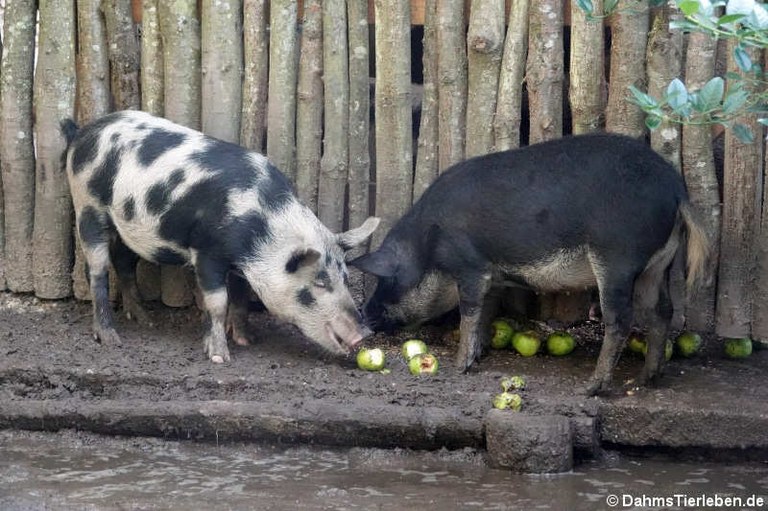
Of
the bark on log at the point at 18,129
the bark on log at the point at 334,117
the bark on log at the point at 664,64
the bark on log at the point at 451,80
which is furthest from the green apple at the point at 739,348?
the bark on log at the point at 18,129

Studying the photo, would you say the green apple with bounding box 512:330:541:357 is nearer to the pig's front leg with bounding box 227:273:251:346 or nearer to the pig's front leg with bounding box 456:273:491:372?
the pig's front leg with bounding box 456:273:491:372

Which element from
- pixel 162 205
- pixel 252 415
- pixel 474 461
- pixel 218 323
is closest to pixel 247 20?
pixel 162 205

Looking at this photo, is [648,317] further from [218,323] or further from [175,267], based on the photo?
[175,267]

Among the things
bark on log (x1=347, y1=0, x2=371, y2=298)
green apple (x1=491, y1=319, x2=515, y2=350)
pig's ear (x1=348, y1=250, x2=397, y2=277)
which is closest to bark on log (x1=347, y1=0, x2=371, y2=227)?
bark on log (x1=347, y1=0, x2=371, y2=298)

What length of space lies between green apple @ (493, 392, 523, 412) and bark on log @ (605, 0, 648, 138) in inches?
70.3

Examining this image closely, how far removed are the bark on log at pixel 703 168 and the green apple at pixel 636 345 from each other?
1.22ft

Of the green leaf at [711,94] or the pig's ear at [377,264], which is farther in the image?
the pig's ear at [377,264]

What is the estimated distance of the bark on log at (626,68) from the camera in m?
6.75

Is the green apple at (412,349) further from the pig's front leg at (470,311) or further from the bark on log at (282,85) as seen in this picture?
the bark on log at (282,85)

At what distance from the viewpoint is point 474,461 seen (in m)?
5.93

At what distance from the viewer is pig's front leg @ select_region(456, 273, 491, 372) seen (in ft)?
22.0

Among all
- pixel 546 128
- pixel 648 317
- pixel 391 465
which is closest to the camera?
pixel 391 465

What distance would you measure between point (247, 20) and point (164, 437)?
2.72 m

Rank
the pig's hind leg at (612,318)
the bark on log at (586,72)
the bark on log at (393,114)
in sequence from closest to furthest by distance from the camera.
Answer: the pig's hind leg at (612,318) → the bark on log at (586,72) → the bark on log at (393,114)
